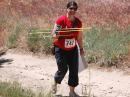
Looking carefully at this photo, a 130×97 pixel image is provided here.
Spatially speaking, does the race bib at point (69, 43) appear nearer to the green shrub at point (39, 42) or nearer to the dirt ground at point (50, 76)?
the dirt ground at point (50, 76)

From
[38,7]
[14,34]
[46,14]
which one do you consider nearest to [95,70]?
[14,34]

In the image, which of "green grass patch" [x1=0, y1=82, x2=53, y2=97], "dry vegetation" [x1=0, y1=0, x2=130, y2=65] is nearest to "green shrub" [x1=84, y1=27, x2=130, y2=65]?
"dry vegetation" [x1=0, y1=0, x2=130, y2=65]

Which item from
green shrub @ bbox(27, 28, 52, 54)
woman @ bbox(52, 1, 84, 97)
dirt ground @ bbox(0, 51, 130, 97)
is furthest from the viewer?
green shrub @ bbox(27, 28, 52, 54)

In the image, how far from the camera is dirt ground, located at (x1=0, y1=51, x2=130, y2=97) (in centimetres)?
1006

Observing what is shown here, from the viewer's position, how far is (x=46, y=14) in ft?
54.0

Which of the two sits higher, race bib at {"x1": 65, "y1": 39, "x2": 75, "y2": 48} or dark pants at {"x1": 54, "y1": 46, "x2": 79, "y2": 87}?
race bib at {"x1": 65, "y1": 39, "x2": 75, "y2": 48}

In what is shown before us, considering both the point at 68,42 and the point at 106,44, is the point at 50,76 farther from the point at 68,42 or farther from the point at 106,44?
the point at 68,42

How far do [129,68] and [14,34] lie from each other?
4262 mm

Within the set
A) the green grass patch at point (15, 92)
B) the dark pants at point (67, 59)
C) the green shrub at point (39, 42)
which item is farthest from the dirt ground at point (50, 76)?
the green grass patch at point (15, 92)

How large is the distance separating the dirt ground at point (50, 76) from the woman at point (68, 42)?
2.47 feet

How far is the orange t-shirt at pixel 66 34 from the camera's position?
8.86 meters

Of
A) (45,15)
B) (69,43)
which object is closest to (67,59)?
(69,43)

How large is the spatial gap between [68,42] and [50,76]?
2538 mm

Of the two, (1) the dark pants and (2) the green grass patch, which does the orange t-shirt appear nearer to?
(1) the dark pants
